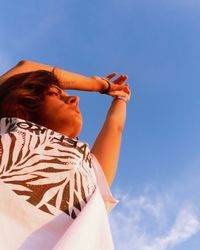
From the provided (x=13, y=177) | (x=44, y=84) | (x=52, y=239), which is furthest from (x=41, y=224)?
(x=44, y=84)

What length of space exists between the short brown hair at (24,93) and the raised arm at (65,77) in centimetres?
13

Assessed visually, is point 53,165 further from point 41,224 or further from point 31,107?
point 31,107

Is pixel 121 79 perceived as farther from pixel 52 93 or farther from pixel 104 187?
pixel 104 187

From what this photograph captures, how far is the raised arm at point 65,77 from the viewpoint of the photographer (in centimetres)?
290

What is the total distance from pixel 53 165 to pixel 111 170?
68 cm

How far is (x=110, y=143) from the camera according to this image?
8.93ft

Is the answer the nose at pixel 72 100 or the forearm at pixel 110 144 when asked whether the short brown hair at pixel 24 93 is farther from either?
the forearm at pixel 110 144

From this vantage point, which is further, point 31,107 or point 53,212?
point 31,107

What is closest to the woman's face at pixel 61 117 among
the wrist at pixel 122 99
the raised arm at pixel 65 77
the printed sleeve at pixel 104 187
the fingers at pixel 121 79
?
the printed sleeve at pixel 104 187

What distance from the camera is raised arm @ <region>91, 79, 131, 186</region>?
254 centimetres

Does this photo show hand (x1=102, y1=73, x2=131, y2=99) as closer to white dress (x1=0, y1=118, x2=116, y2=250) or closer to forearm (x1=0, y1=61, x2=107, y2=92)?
forearm (x1=0, y1=61, x2=107, y2=92)

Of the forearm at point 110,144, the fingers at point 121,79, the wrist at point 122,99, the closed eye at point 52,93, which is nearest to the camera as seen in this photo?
the forearm at point 110,144

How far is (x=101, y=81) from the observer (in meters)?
3.69

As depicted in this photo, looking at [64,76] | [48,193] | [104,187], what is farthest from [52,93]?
[48,193]
